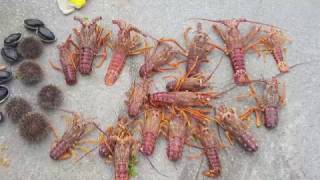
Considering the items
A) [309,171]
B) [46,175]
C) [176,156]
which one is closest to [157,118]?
[176,156]

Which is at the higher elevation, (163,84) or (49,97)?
(163,84)

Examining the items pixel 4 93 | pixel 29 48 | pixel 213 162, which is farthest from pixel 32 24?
pixel 213 162

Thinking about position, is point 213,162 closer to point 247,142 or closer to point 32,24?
point 247,142

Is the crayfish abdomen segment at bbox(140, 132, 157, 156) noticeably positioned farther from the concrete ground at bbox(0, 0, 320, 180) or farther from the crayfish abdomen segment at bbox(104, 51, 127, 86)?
the crayfish abdomen segment at bbox(104, 51, 127, 86)

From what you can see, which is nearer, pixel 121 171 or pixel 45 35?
pixel 121 171

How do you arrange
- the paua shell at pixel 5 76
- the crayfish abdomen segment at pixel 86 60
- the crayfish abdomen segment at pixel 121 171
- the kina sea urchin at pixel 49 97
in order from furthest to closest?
the crayfish abdomen segment at pixel 86 60 < the paua shell at pixel 5 76 < the kina sea urchin at pixel 49 97 < the crayfish abdomen segment at pixel 121 171

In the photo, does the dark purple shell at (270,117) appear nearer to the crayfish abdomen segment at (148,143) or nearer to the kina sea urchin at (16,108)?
the crayfish abdomen segment at (148,143)

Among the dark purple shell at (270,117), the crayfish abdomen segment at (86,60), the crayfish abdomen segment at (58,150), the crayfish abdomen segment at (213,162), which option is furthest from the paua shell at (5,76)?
the dark purple shell at (270,117)
